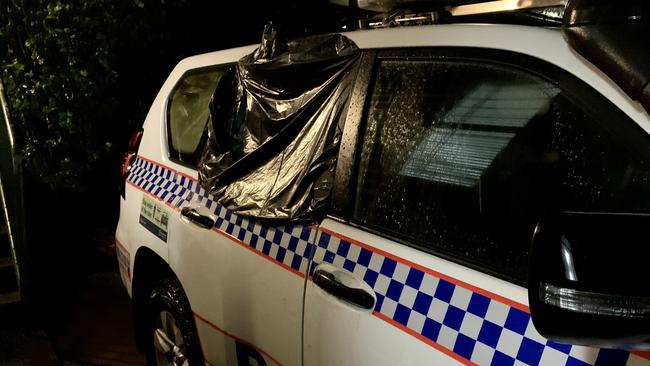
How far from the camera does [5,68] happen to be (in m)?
5.11

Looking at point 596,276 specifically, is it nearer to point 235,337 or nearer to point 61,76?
point 235,337

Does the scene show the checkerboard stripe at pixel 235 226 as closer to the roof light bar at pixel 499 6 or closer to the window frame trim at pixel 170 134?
the window frame trim at pixel 170 134

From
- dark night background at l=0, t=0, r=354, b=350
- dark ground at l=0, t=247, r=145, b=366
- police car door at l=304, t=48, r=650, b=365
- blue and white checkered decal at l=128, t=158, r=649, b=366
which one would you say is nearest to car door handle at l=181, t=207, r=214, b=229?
blue and white checkered decal at l=128, t=158, r=649, b=366

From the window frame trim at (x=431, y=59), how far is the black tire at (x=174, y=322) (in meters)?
1.14

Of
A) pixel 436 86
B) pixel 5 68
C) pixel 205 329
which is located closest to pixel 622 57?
pixel 436 86

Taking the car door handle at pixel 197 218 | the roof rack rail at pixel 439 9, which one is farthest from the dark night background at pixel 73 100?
the roof rack rail at pixel 439 9

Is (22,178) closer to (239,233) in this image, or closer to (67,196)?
(67,196)

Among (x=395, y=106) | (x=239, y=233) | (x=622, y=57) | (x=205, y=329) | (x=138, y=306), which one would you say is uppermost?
(x=622, y=57)

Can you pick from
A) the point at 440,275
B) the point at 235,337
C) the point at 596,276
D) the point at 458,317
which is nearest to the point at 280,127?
the point at 235,337

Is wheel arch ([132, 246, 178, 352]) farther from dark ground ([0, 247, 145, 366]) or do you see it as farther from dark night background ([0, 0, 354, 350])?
dark night background ([0, 0, 354, 350])

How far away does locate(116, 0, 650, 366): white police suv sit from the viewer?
41.2 inches

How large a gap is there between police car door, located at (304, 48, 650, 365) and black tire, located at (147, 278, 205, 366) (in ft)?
3.26

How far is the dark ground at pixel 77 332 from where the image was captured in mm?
3656

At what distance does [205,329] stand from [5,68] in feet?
13.4
